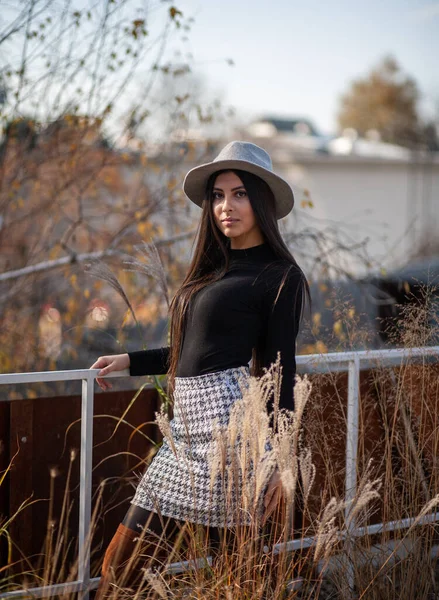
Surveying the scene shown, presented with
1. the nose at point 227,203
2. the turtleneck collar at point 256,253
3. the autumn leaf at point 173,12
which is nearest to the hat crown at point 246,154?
the nose at point 227,203

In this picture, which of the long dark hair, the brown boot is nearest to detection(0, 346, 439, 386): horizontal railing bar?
the long dark hair

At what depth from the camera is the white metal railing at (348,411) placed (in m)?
2.53

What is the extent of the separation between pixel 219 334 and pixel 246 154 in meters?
0.62

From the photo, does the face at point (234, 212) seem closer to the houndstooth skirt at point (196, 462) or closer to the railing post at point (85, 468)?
the houndstooth skirt at point (196, 462)

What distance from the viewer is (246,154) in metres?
2.57

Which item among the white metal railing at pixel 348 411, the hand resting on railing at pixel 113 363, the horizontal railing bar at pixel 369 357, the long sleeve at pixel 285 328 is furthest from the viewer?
the horizontal railing bar at pixel 369 357

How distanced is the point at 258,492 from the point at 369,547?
2.59ft

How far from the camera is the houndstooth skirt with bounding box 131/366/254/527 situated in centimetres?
232

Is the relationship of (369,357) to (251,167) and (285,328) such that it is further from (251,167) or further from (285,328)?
(251,167)

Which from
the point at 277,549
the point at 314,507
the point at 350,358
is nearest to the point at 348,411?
the point at 350,358

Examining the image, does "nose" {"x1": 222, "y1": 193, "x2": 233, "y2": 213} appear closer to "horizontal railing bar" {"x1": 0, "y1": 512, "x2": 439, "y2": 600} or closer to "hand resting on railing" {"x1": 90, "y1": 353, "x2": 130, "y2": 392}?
"hand resting on railing" {"x1": 90, "y1": 353, "x2": 130, "y2": 392}

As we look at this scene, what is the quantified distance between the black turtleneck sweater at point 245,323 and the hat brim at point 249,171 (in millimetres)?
279

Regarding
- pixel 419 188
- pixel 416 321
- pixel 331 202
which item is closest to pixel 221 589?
pixel 416 321

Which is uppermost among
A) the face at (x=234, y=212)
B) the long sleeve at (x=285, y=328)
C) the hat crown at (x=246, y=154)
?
the hat crown at (x=246, y=154)
